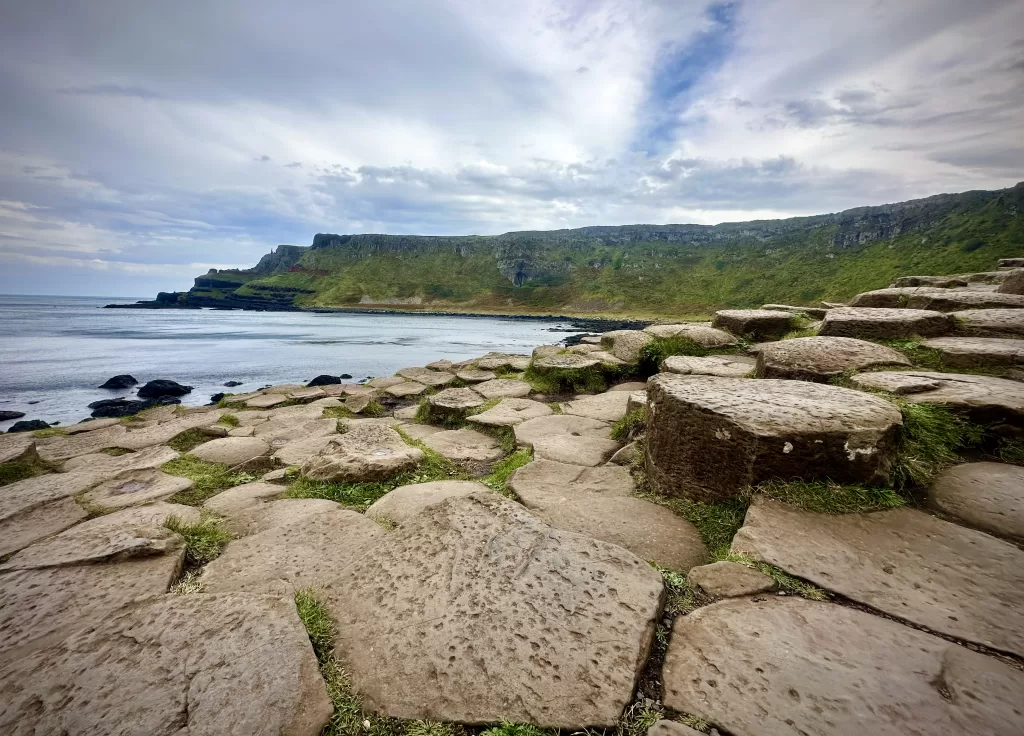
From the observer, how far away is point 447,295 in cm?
11225

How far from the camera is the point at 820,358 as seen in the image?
322 cm

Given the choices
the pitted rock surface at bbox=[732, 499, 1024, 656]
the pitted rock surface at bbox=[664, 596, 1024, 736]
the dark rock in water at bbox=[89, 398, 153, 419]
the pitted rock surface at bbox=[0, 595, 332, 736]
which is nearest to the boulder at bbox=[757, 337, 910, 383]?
the pitted rock surface at bbox=[732, 499, 1024, 656]

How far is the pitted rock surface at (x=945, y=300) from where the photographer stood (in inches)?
169

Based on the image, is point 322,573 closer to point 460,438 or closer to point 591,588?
point 591,588

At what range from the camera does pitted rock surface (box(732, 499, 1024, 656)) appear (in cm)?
138

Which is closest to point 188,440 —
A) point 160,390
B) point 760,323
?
point 760,323

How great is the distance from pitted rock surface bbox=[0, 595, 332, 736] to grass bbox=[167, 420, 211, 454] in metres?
3.48

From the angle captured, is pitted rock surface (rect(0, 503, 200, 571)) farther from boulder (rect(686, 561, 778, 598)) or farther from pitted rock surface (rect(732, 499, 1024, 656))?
pitted rock surface (rect(732, 499, 1024, 656))

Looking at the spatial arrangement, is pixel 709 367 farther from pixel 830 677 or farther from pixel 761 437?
pixel 830 677

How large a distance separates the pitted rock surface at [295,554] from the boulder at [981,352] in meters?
4.09

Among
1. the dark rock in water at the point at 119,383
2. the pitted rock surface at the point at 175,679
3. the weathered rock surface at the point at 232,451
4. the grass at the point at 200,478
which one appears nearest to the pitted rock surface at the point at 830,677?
the pitted rock surface at the point at 175,679

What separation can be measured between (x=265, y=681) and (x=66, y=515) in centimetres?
247

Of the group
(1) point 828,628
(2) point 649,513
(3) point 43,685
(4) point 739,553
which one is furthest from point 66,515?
(1) point 828,628

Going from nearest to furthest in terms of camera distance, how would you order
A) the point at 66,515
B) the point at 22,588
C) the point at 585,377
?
the point at 22,588 < the point at 66,515 < the point at 585,377
